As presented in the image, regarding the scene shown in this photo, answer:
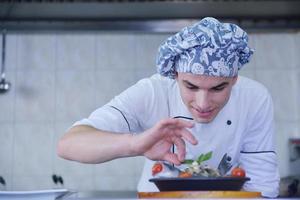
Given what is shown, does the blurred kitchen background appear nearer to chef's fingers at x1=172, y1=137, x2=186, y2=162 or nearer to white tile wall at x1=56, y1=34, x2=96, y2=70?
white tile wall at x1=56, y1=34, x2=96, y2=70

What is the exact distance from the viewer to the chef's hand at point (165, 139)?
28.3 inches

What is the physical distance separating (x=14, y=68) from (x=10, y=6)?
0.39 m

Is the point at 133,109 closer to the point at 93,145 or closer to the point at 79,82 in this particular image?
the point at 93,145

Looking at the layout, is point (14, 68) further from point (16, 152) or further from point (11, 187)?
point (11, 187)

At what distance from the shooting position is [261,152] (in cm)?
122

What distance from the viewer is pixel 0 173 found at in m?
2.42

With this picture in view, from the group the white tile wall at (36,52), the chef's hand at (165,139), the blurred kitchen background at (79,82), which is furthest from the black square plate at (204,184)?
→ the white tile wall at (36,52)

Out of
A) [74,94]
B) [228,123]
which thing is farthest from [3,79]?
[228,123]

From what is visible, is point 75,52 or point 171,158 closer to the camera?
point 171,158

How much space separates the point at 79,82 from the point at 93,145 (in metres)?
1.62

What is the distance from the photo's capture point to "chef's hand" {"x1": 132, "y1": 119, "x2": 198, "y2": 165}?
719 millimetres

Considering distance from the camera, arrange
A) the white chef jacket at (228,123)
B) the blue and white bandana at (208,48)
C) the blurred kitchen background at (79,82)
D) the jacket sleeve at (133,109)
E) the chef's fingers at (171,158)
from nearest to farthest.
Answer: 1. the chef's fingers at (171,158)
2. the blue and white bandana at (208,48)
3. the jacket sleeve at (133,109)
4. the white chef jacket at (228,123)
5. the blurred kitchen background at (79,82)

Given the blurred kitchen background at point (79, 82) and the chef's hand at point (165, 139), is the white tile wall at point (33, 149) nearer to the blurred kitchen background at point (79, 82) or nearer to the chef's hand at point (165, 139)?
the blurred kitchen background at point (79, 82)

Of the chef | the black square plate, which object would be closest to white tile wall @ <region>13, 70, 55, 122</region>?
the chef
